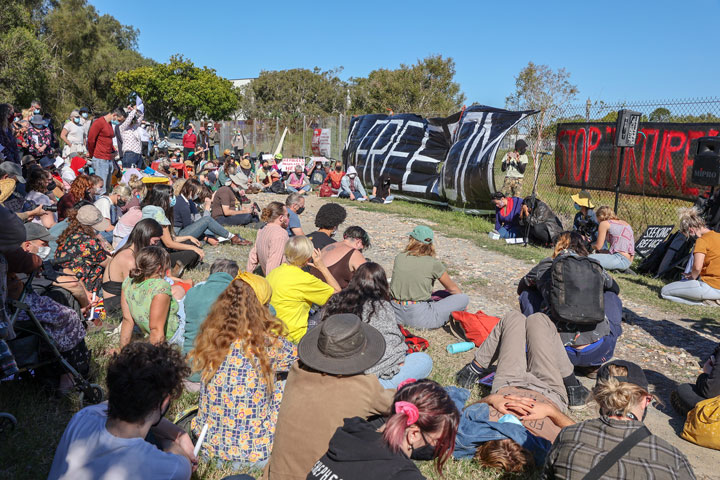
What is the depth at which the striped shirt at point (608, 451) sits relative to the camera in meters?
2.54

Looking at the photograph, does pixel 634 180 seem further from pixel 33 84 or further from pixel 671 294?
pixel 33 84

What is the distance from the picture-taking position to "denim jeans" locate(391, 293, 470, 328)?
246 inches

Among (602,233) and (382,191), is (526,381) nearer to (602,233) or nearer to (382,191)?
(602,233)

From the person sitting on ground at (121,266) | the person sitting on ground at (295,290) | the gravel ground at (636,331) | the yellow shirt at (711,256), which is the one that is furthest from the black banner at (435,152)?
the person sitting on ground at (121,266)

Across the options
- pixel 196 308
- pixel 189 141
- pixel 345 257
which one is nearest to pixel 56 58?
pixel 189 141

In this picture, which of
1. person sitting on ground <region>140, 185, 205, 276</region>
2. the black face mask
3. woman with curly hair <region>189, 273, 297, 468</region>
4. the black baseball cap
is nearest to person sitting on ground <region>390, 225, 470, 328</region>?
the black baseball cap

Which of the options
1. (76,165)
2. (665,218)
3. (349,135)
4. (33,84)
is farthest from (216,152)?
(665,218)

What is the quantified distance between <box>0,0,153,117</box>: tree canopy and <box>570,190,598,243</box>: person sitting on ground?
24.1 metres

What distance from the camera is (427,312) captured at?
626cm

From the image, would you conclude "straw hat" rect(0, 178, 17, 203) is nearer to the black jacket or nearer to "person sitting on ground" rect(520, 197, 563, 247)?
the black jacket

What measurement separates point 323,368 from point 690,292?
21.0 feet

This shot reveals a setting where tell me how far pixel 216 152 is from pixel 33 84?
9.82 meters

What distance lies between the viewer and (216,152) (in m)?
32.5

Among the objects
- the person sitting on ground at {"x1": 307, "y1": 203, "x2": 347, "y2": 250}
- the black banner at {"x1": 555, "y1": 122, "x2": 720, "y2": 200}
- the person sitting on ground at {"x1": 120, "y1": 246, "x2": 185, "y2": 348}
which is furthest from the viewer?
the black banner at {"x1": 555, "y1": 122, "x2": 720, "y2": 200}
